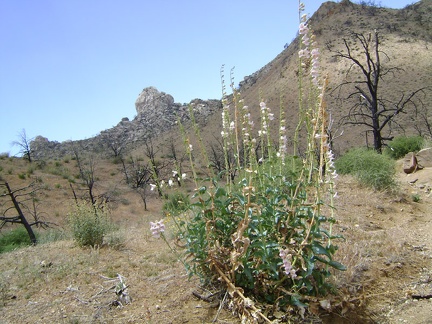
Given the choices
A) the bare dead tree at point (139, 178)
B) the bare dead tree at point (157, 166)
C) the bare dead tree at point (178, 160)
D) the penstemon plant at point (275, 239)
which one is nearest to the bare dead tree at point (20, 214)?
the bare dead tree at point (157, 166)

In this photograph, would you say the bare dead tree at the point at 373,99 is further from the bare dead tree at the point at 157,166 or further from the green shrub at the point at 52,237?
the green shrub at the point at 52,237

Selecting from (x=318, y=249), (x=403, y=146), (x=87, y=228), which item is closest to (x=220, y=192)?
(x=318, y=249)

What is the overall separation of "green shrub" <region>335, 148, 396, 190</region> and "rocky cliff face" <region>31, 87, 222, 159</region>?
39.2 metres

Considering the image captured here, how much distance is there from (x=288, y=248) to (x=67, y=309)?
2605mm

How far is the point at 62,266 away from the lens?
19.0 ft

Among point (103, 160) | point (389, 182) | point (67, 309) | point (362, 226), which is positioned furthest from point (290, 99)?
point (67, 309)

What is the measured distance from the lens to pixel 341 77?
40844mm

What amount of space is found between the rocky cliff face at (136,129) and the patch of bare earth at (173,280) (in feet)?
140

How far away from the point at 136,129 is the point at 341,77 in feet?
123

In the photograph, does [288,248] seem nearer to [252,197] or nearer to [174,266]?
[252,197]

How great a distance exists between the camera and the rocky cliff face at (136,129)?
185ft

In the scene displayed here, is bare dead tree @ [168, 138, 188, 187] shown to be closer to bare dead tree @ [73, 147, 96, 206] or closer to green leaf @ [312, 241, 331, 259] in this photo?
green leaf @ [312, 241, 331, 259]

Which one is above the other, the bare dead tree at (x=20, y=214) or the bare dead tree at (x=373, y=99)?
the bare dead tree at (x=373, y=99)

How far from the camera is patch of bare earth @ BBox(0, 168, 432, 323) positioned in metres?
3.40
